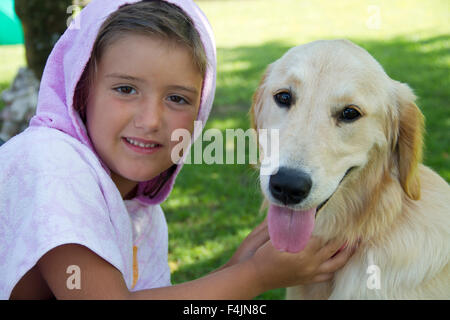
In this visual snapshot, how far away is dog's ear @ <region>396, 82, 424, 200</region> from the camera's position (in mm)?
2498

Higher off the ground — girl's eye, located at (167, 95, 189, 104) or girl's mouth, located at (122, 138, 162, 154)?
girl's eye, located at (167, 95, 189, 104)

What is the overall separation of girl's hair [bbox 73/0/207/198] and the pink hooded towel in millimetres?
41

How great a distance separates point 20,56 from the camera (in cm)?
1217

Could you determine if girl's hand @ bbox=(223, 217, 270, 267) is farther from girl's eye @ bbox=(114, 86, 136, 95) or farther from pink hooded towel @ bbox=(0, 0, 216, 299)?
girl's eye @ bbox=(114, 86, 136, 95)

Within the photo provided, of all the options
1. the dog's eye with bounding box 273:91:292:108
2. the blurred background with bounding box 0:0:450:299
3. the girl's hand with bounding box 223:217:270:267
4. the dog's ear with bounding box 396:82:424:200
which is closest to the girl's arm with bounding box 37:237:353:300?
the girl's hand with bounding box 223:217:270:267

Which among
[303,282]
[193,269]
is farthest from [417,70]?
[303,282]

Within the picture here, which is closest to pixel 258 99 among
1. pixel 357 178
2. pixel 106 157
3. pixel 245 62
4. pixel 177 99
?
pixel 177 99

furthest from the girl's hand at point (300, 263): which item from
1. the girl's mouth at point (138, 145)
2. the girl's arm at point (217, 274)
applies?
the girl's mouth at point (138, 145)

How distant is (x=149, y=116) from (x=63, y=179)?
54 cm

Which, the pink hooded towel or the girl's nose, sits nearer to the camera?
the pink hooded towel

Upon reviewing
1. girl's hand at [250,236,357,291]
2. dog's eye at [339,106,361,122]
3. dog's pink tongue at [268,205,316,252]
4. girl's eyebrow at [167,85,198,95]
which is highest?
girl's eyebrow at [167,85,198,95]

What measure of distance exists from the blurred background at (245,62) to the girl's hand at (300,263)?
58 centimetres

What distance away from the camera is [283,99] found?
252cm

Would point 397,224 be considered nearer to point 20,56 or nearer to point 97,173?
point 97,173
